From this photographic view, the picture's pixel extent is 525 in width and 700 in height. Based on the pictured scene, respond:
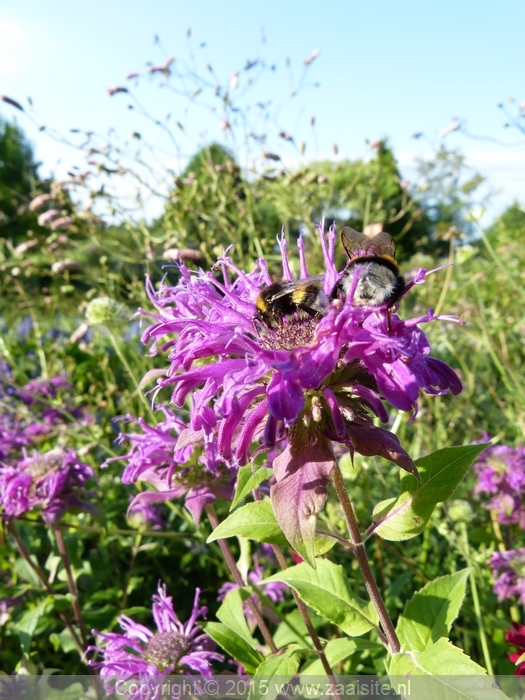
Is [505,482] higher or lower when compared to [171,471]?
lower

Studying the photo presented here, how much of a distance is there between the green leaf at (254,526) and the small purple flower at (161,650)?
2.09 ft

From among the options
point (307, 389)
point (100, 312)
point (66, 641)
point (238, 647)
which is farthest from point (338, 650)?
point (100, 312)

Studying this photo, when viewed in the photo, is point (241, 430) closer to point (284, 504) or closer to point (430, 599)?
point (284, 504)

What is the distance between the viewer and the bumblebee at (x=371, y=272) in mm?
975

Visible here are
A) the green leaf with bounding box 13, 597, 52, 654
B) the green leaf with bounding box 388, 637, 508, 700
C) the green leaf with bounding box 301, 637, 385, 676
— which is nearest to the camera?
the green leaf with bounding box 388, 637, 508, 700

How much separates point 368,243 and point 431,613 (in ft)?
2.36

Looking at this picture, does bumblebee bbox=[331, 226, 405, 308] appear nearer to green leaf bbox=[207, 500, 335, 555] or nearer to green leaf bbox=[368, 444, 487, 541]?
green leaf bbox=[368, 444, 487, 541]

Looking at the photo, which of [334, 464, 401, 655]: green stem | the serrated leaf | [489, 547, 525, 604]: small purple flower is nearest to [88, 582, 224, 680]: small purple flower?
[334, 464, 401, 655]: green stem

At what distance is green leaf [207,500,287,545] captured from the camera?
94 cm

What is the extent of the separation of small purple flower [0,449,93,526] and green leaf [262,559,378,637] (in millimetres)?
953

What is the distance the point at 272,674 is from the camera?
99 cm

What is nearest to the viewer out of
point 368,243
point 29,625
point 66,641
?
point 368,243

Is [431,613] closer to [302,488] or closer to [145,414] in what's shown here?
[302,488]

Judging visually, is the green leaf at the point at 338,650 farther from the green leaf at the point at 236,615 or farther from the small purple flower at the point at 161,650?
the small purple flower at the point at 161,650
